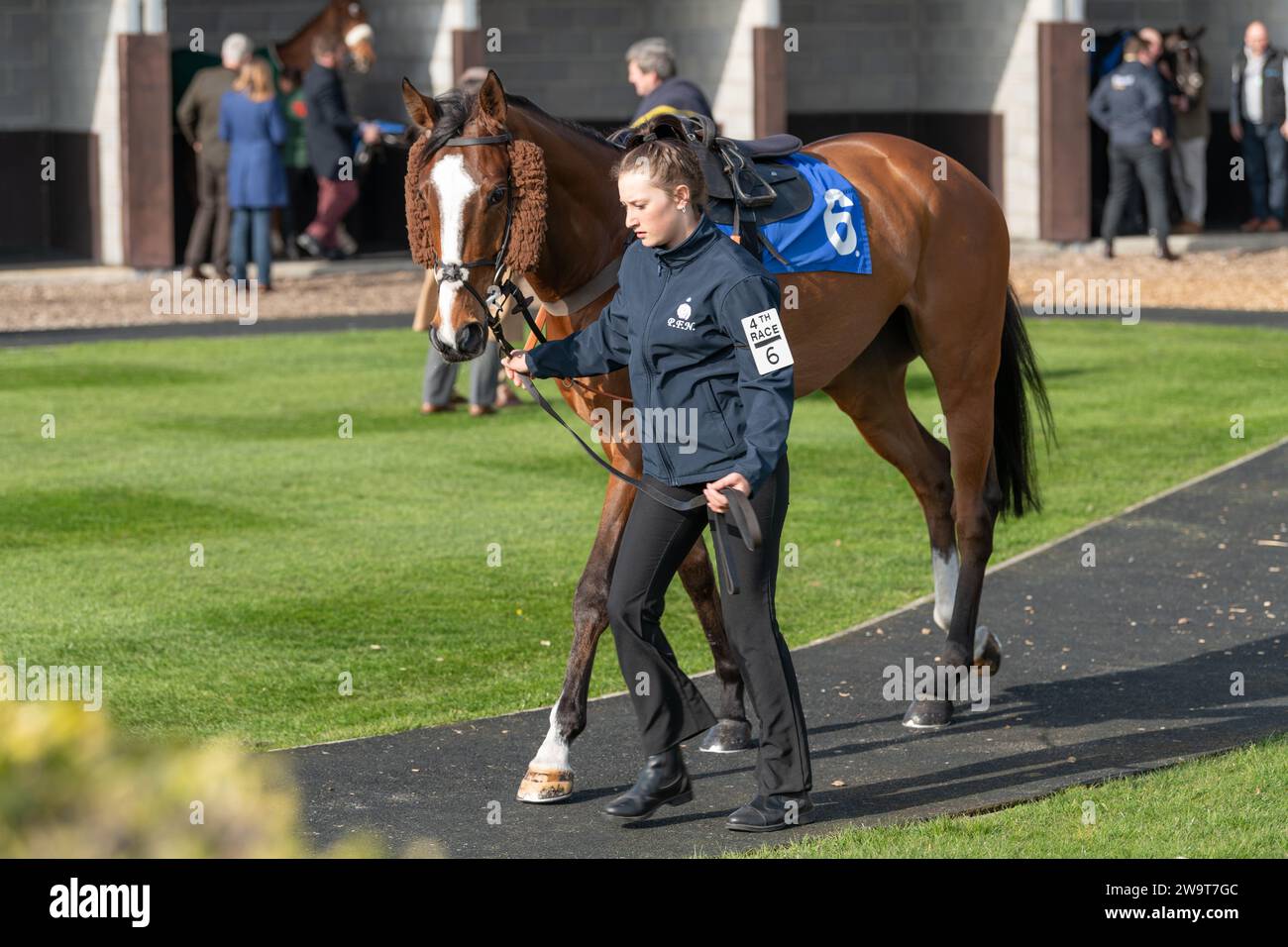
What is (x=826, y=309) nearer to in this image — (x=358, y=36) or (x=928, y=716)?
(x=928, y=716)

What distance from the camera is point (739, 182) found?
20.8ft

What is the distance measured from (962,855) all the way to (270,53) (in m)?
20.1

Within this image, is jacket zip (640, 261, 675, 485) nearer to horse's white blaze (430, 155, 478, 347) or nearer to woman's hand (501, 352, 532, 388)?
woman's hand (501, 352, 532, 388)

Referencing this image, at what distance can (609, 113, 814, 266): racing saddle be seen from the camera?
6281mm

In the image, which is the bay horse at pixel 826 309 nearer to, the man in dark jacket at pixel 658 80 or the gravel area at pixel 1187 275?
the man in dark jacket at pixel 658 80

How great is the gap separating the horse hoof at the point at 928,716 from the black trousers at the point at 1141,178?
16.6 meters

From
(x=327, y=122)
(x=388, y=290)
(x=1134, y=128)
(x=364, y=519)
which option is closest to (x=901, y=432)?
(x=364, y=519)

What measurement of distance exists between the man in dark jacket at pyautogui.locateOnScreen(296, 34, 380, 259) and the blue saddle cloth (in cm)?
1446

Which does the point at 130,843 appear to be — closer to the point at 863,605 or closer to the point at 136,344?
the point at 863,605

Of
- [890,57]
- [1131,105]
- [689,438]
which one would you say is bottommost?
[689,438]

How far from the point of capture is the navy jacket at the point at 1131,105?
22375mm

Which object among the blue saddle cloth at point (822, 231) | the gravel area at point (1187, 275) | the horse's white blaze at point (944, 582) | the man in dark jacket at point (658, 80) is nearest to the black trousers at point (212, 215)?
the gravel area at point (1187, 275)

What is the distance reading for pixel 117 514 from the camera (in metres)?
10.4

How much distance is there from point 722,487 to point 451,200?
1.22 meters
